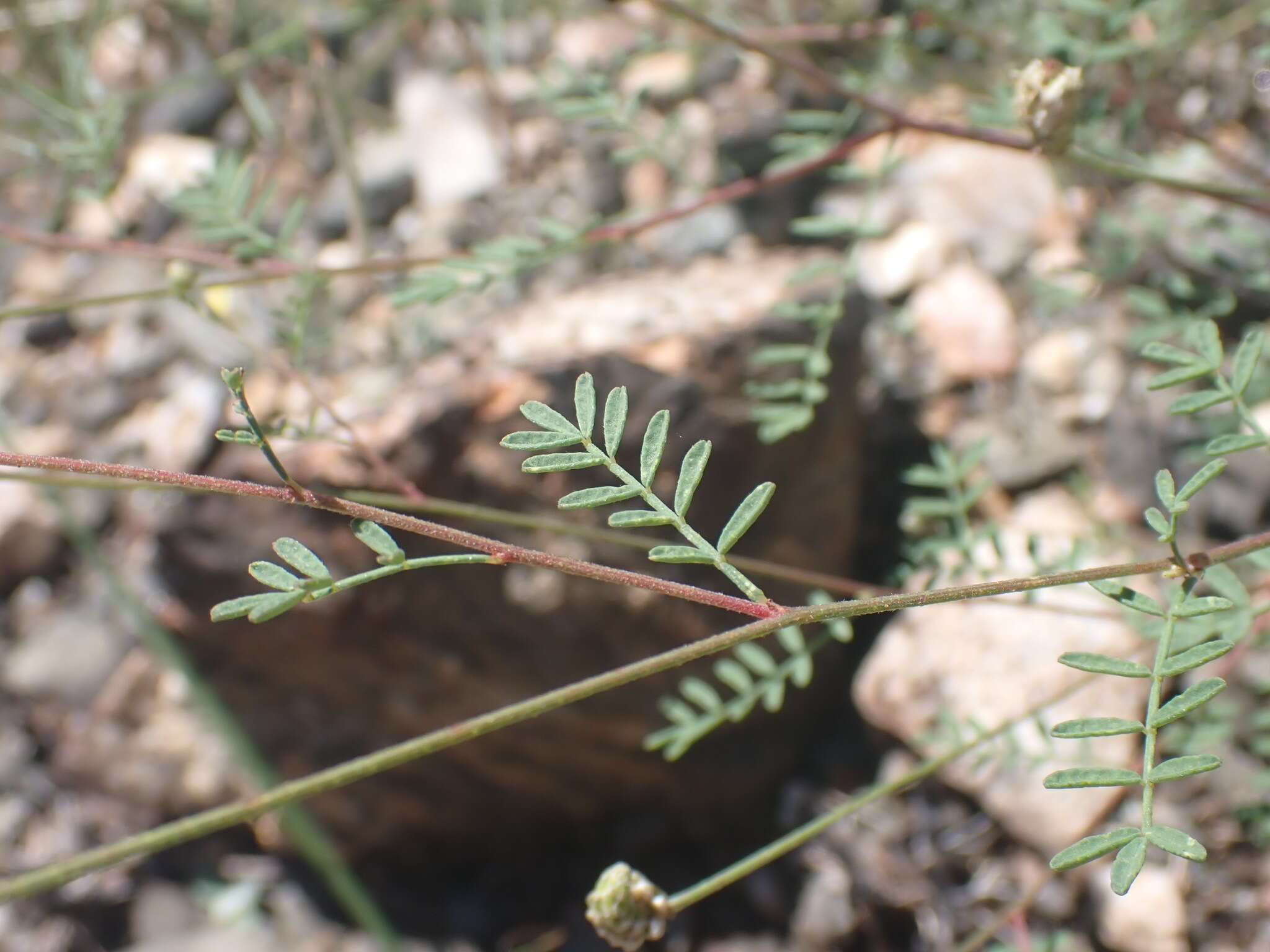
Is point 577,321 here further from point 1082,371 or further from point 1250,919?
point 1250,919

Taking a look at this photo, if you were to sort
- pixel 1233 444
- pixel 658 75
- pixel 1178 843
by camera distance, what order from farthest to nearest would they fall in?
1. pixel 658 75
2. pixel 1233 444
3. pixel 1178 843

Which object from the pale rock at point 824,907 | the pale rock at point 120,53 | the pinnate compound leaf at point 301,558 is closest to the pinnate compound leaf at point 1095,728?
the pinnate compound leaf at point 301,558

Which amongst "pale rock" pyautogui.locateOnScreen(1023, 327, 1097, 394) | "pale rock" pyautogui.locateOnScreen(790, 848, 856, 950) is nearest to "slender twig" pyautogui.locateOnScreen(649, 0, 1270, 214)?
"pale rock" pyautogui.locateOnScreen(1023, 327, 1097, 394)

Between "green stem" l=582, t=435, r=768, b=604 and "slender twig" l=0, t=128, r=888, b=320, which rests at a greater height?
"slender twig" l=0, t=128, r=888, b=320

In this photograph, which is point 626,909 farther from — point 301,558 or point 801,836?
point 301,558

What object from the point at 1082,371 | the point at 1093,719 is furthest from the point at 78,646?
the point at 1093,719

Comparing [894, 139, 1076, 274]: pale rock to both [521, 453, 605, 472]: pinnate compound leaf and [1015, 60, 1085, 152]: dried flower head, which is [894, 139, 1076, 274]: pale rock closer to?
[1015, 60, 1085, 152]: dried flower head

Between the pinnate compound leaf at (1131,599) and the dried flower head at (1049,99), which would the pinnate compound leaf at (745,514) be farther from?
the dried flower head at (1049,99)

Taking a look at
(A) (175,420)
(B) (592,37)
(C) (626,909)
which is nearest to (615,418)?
(C) (626,909)
